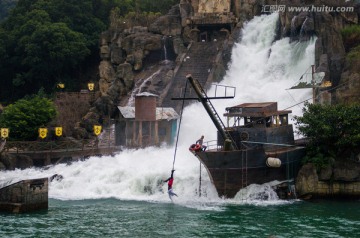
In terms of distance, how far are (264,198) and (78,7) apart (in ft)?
136

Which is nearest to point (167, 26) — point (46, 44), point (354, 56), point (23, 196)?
point (46, 44)

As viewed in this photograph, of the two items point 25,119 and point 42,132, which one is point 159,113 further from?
point 25,119

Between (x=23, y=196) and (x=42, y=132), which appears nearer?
(x=23, y=196)

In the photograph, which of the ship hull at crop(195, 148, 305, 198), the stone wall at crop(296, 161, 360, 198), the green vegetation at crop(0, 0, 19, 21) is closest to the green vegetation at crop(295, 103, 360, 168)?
the stone wall at crop(296, 161, 360, 198)

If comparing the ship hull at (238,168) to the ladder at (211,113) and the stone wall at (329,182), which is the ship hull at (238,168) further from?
the stone wall at (329,182)

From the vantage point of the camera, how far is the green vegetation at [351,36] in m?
51.6

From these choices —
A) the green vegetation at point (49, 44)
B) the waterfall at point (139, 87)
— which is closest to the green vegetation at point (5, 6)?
the green vegetation at point (49, 44)

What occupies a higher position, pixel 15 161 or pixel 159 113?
pixel 159 113

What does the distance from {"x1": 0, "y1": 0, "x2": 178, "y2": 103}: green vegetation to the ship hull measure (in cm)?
3268

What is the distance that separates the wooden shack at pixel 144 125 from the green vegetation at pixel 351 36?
56.9 ft

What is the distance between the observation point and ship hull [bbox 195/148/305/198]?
33188 millimetres

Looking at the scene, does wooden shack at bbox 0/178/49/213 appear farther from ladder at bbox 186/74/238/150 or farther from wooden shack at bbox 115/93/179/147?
wooden shack at bbox 115/93/179/147

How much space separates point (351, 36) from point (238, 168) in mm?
24052

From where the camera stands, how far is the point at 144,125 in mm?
44375
